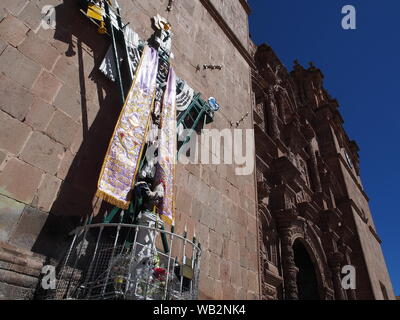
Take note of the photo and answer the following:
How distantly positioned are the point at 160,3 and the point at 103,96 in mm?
3598

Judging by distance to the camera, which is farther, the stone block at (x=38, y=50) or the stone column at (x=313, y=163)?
the stone column at (x=313, y=163)

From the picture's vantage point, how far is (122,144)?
159 inches

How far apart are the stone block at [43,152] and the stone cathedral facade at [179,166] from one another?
0.04 feet

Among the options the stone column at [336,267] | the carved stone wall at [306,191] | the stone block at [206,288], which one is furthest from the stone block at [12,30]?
the stone column at [336,267]

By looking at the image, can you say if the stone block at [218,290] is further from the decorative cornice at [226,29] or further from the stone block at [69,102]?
the decorative cornice at [226,29]

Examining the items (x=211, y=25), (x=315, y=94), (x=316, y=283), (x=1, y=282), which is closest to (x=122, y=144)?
(x=1, y=282)

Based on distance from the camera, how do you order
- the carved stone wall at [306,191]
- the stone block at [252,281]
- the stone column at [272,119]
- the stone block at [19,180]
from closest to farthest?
the stone block at [19,180], the stone block at [252,281], the carved stone wall at [306,191], the stone column at [272,119]

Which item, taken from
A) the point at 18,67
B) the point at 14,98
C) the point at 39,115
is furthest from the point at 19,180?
the point at 18,67

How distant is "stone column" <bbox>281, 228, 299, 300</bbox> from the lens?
8.35 m

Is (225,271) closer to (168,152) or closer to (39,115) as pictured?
(168,152)

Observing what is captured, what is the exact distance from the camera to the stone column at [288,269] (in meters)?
8.35

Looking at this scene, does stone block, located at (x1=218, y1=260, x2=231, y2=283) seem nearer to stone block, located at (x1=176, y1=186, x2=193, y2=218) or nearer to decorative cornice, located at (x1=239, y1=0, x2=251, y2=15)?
stone block, located at (x1=176, y1=186, x2=193, y2=218)

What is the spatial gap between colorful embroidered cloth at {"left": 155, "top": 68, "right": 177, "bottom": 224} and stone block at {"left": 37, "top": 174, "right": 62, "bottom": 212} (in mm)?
1229
